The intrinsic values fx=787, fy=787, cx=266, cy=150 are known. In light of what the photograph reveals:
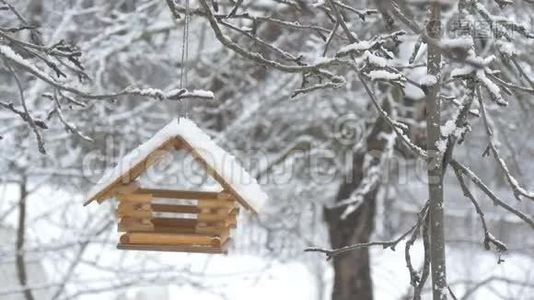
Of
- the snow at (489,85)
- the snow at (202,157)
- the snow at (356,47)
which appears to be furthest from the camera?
the snow at (202,157)

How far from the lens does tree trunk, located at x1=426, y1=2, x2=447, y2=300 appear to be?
182 cm

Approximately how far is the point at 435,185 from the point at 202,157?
722mm

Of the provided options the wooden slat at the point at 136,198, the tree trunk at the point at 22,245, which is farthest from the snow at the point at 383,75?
the tree trunk at the point at 22,245

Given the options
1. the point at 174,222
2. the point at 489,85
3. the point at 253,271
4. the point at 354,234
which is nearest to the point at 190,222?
the point at 174,222

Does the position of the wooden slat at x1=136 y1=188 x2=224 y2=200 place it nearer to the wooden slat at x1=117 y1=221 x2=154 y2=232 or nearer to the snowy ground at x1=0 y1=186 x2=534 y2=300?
the wooden slat at x1=117 y1=221 x2=154 y2=232

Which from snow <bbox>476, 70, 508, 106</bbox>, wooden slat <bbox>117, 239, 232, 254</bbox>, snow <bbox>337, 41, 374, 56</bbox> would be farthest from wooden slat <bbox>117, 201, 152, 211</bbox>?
snow <bbox>476, 70, 508, 106</bbox>

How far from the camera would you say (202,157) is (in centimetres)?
227

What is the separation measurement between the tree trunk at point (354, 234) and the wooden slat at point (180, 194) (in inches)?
133

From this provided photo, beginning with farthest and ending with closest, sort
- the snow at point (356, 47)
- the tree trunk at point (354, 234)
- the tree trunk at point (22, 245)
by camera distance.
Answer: the tree trunk at point (354, 234) < the tree trunk at point (22, 245) < the snow at point (356, 47)

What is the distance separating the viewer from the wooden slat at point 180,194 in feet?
7.91

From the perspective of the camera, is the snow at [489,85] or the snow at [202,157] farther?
the snow at [202,157]

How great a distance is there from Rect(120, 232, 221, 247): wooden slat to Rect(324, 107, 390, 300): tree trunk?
3407mm

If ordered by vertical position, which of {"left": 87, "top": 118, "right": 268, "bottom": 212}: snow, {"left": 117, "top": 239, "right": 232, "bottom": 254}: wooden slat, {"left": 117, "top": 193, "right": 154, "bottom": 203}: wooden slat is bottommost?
{"left": 117, "top": 239, "right": 232, "bottom": 254}: wooden slat

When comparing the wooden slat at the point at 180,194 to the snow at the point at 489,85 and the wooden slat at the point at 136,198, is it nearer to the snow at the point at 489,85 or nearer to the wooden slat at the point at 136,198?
the wooden slat at the point at 136,198
